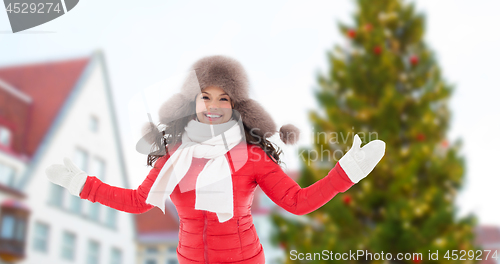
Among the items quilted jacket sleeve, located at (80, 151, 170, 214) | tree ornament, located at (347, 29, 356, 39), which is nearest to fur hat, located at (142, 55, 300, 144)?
quilted jacket sleeve, located at (80, 151, 170, 214)

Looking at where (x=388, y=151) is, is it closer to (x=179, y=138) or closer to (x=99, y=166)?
(x=179, y=138)

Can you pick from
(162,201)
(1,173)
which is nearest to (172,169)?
(162,201)

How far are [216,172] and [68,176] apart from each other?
1.20 ft

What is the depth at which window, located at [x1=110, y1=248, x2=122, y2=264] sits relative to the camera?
11.6ft

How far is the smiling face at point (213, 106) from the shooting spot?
0.95 meters

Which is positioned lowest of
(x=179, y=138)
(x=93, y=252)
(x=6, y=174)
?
(x=179, y=138)

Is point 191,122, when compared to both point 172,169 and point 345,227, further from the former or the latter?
point 345,227

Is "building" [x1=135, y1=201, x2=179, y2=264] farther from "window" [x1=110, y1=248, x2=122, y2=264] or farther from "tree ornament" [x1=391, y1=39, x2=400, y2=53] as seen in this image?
"tree ornament" [x1=391, y1=39, x2=400, y2=53]

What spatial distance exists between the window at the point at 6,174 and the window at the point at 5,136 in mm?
202

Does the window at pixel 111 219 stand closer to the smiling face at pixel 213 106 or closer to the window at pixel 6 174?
the window at pixel 6 174

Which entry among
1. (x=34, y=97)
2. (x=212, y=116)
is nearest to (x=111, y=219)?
(x=34, y=97)

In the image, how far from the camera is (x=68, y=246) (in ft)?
10.9

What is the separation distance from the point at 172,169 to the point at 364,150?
449 millimetres

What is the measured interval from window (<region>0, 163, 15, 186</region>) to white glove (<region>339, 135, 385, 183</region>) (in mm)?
3290
